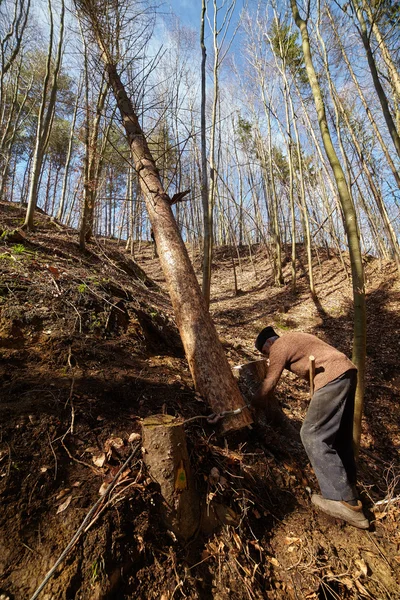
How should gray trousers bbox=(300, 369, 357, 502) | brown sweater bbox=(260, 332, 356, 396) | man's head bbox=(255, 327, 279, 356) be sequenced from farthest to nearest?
man's head bbox=(255, 327, 279, 356), brown sweater bbox=(260, 332, 356, 396), gray trousers bbox=(300, 369, 357, 502)

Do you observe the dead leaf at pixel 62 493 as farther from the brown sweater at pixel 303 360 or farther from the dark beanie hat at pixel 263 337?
the dark beanie hat at pixel 263 337

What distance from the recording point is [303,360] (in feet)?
9.19

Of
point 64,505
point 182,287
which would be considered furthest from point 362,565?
point 182,287

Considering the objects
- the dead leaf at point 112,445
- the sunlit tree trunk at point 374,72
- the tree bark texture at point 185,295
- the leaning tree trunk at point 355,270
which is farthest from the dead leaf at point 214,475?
the sunlit tree trunk at point 374,72

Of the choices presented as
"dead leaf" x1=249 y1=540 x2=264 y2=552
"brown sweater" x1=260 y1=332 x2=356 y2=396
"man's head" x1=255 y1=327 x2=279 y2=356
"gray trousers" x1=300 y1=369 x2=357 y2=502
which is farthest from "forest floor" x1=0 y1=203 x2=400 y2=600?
"man's head" x1=255 y1=327 x2=279 y2=356

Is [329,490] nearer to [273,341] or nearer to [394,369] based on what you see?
[273,341]

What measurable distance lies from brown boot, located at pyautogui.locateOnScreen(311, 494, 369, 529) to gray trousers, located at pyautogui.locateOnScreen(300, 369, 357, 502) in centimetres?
8

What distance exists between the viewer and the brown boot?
2.26 metres

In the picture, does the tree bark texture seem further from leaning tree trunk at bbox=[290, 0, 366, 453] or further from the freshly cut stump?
leaning tree trunk at bbox=[290, 0, 366, 453]

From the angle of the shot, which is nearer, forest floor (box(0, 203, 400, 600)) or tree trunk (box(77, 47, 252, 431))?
forest floor (box(0, 203, 400, 600))

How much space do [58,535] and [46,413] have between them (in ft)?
2.46

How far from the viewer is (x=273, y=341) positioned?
3.09 meters

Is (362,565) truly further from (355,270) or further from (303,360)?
(355,270)

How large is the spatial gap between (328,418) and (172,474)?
148 cm
